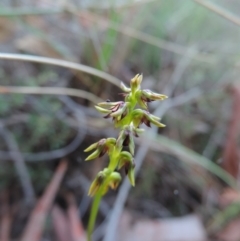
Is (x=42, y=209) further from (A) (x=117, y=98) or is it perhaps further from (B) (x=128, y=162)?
(B) (x=128, y=162)

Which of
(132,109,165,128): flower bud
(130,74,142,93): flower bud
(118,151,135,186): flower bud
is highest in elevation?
(130,74,142,93): flower bud

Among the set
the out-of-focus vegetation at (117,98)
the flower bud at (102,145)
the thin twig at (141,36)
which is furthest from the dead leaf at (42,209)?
the flower bud at (102,145)

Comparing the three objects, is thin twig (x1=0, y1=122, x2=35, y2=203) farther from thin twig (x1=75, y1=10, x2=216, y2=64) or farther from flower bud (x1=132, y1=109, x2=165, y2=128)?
flower bud (x1=132, y1=109, x2=165, y2=128)

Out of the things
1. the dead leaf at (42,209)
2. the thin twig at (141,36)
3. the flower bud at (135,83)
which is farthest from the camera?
the thin twig at (141,36)

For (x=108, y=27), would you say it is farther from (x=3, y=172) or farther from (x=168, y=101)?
(x=3, y=172)

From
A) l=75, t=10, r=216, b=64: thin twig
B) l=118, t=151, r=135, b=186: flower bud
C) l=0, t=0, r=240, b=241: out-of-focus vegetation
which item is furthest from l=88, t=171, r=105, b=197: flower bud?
l=75, t=10, r=216, b=64: thin twig

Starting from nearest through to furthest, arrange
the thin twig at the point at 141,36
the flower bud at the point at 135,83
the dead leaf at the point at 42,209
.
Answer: the flower bud at the point at 135,83
the dead leaf at the point at 42,209
the thin twig at the point at 141,36

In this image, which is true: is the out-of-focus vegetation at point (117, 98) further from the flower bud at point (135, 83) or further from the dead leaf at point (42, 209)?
the flower bud at point (135, 83)

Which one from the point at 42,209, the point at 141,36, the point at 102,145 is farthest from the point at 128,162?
the point at 141,36

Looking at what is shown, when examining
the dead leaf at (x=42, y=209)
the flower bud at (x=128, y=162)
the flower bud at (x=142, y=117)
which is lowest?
the dead leaf at (x=42, y=209)
